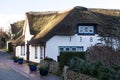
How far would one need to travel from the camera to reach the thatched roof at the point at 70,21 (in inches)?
1603

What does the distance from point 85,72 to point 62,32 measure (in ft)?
68.6

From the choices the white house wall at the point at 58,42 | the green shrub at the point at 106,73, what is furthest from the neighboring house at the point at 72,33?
the green shrub at the point at 106,73

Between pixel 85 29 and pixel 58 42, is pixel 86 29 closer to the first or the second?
pixel 85 29

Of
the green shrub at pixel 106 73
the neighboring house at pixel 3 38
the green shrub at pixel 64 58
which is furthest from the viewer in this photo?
the neighboring house at pixel 3 38

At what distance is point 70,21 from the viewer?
41.7 meters

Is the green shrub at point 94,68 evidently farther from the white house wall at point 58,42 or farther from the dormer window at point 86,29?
the dormer window at point 86,29

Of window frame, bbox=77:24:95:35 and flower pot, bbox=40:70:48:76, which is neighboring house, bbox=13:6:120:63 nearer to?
window frame, bbox=77:24:95:35

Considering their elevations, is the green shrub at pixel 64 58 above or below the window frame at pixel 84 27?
below

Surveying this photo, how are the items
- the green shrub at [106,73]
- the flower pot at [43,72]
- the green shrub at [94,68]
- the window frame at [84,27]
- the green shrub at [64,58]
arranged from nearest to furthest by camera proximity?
the green shrub at [106,73] < the green shrub at [94,68] < the green shrub at [64,58] < the flower pot at [43,72] < the window frame at [84,27]

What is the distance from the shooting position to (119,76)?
14633mm

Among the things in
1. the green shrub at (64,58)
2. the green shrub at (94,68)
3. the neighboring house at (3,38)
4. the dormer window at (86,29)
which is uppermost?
the dormer window at (86,29)

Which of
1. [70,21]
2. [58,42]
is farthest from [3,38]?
[58,42]

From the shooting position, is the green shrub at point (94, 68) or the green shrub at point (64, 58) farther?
the green shrub at point (64, 58)

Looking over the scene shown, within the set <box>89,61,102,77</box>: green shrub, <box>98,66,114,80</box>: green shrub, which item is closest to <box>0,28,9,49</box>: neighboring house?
<box>89,61,102,77</box>: green shrub
